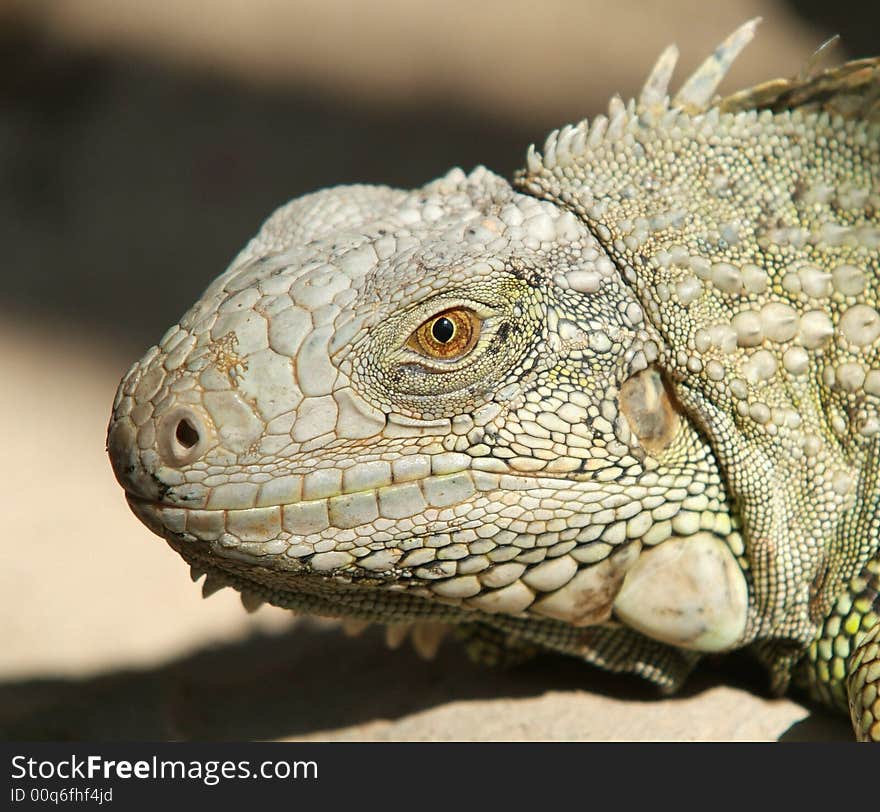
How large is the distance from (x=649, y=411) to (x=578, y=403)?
26 centimetres

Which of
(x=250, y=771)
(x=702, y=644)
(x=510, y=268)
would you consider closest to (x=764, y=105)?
(x=510, y=268)

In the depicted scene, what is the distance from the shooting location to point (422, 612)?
157 inches

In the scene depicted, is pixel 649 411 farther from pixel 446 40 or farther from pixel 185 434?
pixel 446 40

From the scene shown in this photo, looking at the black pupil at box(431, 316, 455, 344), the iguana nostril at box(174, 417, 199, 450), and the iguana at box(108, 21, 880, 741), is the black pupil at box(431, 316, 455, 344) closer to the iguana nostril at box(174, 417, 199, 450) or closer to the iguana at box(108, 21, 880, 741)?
the iguana at box(108, 21, 880, 741)

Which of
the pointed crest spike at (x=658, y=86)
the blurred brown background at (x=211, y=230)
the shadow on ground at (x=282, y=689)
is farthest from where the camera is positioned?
the blurred brown background at (x=211, y=230)

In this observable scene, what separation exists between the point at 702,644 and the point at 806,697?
0.81m

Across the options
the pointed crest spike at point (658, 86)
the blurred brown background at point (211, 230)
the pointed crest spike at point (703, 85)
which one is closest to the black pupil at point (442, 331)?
the pointed crest spike at point (658, 86)

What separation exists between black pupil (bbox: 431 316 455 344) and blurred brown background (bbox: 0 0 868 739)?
1.79m

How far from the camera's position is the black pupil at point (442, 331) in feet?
11.7

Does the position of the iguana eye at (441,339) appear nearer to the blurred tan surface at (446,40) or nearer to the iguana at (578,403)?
the iguana at (578,403)

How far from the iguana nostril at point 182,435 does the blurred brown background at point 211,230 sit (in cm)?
187

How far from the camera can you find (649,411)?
375cm

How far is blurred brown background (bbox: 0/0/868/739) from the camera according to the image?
16.7 ft

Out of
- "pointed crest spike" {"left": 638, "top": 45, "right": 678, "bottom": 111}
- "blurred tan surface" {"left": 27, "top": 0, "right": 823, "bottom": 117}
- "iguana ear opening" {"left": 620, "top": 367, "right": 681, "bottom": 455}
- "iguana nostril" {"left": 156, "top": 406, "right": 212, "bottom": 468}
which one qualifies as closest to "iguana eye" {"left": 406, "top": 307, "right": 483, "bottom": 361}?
"iguana ear opening" {"left": 620, "top": 367, "right": 681, "bottom": 455}
